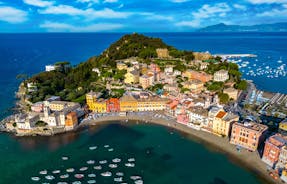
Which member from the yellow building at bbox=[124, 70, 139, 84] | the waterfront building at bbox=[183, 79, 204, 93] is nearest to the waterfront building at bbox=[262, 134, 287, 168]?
the waterfront building at bbox=[183, 79, 204, 93]

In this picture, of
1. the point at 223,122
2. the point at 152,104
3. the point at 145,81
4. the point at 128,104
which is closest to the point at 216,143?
the point at 223,122

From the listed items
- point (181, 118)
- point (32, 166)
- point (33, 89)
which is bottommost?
point (32, 166)

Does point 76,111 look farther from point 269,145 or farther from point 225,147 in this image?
point 269,145

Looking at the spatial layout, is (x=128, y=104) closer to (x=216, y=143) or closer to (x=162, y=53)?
(x=216, y=143)

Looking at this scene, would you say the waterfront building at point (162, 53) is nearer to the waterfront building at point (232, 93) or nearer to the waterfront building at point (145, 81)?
the waterfront building at point (145, 81)

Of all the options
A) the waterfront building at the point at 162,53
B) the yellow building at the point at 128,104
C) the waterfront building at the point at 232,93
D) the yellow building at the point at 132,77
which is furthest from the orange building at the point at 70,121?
A: the waterfront building at the point at 162,53

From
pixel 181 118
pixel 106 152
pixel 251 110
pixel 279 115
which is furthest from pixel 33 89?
pixel 279 115
